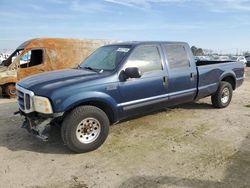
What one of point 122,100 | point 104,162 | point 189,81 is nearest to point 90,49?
point 189,81

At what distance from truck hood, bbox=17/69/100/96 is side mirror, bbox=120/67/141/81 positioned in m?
0.47

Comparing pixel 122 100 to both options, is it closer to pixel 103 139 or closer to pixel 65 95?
pixel 103 139

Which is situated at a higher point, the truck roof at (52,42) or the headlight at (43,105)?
the truck roof at (52,42)

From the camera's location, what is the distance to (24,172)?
4.48 meters

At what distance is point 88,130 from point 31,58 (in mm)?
8111

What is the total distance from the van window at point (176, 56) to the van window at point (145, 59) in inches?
13.8

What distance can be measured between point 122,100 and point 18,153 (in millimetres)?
2012

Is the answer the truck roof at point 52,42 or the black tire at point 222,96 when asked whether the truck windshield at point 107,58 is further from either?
the truck roof at point 52,42

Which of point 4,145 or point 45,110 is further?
point 4,145

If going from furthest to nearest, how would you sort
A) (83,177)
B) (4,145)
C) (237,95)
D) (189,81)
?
1. (237,95)
2. (189,81)
3. (4,145)
4. (83,177)

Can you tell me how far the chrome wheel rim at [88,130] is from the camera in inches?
203

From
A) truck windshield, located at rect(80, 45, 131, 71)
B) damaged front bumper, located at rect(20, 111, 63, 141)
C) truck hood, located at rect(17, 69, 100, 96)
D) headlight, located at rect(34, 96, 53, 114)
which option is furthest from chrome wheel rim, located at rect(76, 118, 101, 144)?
truck windshield, located at rect(80, 45, 131, 71)

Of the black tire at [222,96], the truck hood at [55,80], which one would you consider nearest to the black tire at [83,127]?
the truck hood at [55,80]

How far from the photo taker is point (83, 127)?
5191 millimetres
